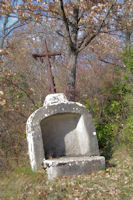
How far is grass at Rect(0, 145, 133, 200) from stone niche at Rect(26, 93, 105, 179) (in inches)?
7.8

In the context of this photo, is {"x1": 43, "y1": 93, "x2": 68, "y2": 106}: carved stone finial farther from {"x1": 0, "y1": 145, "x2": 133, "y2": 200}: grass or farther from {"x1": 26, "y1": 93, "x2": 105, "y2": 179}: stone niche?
{"x1": 0, "y1": 145, "x2": 133, "y2": 200}: grass

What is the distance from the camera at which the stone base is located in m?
4.24

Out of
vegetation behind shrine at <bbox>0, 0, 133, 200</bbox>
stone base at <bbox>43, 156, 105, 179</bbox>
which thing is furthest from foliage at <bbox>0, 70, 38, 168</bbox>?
stone base at <bbox>43, 156, 105, 179</bbox>

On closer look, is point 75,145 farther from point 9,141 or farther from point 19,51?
point 19,51

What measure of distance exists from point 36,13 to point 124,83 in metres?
3.47

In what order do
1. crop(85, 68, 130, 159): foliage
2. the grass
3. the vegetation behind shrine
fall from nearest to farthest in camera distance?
the grass, the vegetation behind shrine, crop(85, 68, 130, 159): foliage

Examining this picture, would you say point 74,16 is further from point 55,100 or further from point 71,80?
point 55,100

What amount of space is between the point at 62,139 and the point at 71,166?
1195mm

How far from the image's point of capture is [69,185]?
3.75m

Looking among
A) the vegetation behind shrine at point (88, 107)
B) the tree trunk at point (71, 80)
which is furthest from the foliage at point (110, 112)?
the tree trunk at point (71, 80)

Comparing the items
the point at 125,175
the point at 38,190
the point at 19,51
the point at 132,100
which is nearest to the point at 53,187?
the point at 38,190

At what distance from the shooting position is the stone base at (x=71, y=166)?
167 inches

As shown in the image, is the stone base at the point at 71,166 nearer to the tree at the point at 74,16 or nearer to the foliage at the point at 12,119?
the foliage at the point at 12,119

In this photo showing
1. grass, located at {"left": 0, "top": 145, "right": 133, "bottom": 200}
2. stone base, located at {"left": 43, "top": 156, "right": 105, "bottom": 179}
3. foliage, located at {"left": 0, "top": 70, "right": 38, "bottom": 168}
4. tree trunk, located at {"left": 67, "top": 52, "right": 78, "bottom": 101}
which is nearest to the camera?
grass, located at {"left": 0, "top": 145, "right": 133, "bottom": 200}
